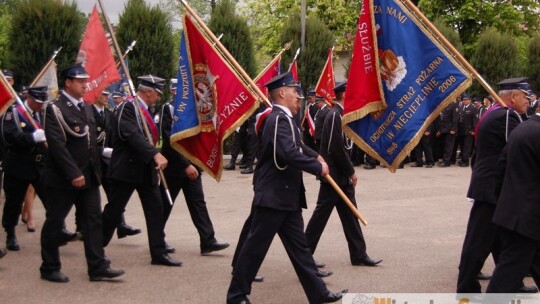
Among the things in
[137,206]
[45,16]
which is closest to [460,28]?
[45,16]

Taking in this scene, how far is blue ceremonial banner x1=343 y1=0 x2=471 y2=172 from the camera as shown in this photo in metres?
7.30

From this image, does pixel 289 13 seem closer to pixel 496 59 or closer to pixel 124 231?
pixel 496 59

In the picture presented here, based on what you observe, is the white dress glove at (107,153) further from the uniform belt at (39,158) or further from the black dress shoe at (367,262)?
the black dress shoe at (367,262)

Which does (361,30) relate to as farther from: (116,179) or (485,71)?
(485,71)

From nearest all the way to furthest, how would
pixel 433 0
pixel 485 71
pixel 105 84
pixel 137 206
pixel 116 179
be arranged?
pixel 116 179 → pixel 105 84 → pixel 137 206 → pixel 485 71 → pixel 433 0

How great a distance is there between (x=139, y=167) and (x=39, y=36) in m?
11.2

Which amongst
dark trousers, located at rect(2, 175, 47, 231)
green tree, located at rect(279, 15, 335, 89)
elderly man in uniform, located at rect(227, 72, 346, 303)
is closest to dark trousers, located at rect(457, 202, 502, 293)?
elderly man in uniform, located at rect(227, 72, 346, 303)

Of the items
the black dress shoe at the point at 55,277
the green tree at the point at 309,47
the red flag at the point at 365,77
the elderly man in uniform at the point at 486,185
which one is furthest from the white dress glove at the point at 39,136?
the green tree at the point at 309,47

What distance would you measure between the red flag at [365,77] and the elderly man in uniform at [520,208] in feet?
6.15

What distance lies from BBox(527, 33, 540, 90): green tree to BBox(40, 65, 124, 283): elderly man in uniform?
2055 cm

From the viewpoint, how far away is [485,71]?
965 inches

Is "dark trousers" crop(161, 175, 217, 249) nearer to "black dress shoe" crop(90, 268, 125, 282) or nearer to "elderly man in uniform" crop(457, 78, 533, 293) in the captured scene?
"black dress shoe" crop(90, 268, 125, 282)

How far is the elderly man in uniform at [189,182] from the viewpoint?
28.6ft

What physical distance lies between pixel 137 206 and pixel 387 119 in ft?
19.7
